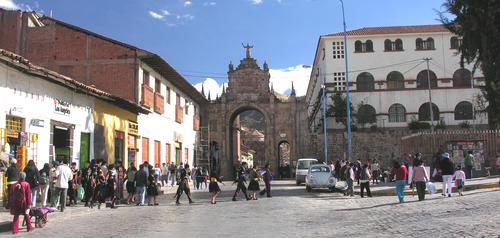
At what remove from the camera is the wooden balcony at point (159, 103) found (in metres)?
31.1

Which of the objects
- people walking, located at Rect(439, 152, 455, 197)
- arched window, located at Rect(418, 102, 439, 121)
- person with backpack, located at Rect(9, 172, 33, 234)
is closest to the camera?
person with backpack, located at Rect(9, 172, 33, 234)

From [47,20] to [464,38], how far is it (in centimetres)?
2653

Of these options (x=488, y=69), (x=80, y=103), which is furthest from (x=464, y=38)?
(x=80, y=103)

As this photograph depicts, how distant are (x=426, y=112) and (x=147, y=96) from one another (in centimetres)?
3553

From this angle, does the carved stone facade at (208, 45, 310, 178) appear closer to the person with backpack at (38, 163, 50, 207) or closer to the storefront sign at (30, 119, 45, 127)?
the storefront sign at (30, 119, 45, 127)

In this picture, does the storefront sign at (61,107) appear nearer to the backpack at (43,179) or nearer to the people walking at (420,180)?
the backpack at (43,179)

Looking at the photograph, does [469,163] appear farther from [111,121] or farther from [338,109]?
[338,109]

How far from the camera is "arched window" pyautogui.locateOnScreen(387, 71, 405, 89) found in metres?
54.9

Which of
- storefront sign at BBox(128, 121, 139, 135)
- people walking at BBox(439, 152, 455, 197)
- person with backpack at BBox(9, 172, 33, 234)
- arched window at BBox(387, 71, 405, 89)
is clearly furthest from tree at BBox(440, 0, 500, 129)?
arched window at BBox(387, 71, 405, 89)

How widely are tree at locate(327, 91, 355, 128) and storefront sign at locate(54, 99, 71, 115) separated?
118 feet

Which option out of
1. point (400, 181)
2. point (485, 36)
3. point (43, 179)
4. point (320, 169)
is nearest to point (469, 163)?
point (320, 169)

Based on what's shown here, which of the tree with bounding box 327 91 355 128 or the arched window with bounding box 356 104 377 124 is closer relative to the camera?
the tree with bounding box 327 91 355 128

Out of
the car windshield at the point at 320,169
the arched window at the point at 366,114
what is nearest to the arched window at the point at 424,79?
the arched window at the point at 366,114

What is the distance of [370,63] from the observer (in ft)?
181
